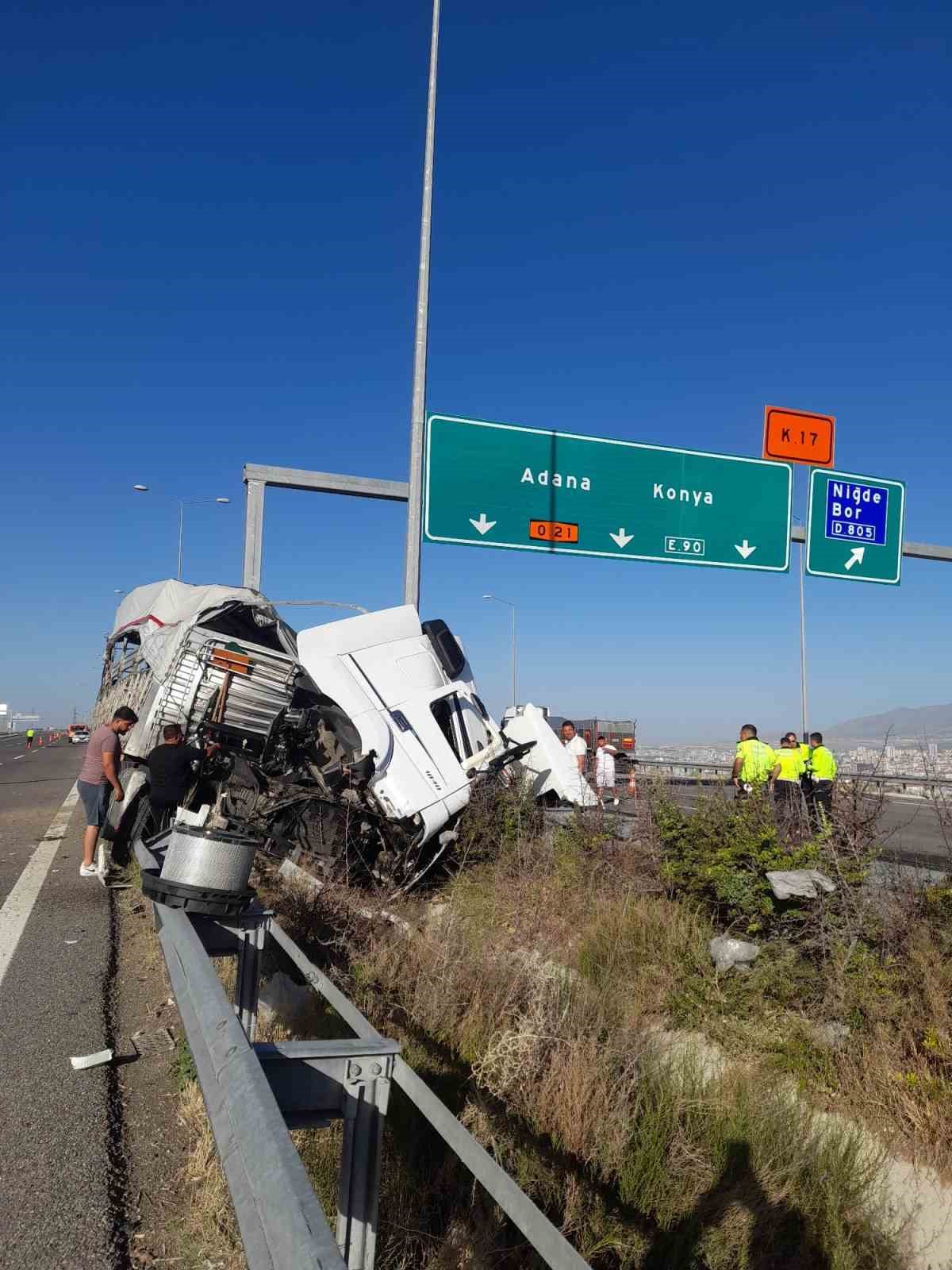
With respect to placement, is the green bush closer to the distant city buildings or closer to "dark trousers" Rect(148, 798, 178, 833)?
the distant city buildings

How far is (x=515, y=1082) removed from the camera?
14.5 ft

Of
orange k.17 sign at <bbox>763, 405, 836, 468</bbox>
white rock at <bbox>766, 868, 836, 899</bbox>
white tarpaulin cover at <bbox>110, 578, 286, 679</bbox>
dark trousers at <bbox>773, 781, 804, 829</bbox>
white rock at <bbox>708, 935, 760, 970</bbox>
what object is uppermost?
orange k.17 sign at <bbox>763, 405, 836, 468</bbox>

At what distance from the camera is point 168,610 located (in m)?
13.0

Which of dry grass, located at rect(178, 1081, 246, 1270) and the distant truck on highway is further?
the distant truck on highway

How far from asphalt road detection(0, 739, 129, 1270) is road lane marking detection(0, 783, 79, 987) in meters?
0.05

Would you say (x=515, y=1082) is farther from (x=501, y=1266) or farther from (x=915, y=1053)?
(x=915, y=1053)

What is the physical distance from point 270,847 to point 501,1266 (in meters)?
5.46

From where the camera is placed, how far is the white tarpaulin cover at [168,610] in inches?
445

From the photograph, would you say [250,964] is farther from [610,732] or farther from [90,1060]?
[610,732]

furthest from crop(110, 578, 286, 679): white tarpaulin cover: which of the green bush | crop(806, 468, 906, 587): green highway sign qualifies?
crop(806, 468, 906, 587): green highway sign

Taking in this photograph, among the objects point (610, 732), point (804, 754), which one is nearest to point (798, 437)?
point (804, 754)

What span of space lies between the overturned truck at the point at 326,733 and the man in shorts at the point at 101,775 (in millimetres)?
367

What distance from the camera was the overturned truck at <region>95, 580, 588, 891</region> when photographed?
861 cm

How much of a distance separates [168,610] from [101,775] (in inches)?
131
